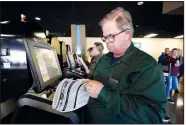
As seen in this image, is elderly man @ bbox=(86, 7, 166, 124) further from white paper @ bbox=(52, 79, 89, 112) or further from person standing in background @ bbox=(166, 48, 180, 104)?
person standing in background @ bbox=(166, 48, 180, 104)

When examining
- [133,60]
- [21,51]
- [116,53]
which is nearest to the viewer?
[133,60]

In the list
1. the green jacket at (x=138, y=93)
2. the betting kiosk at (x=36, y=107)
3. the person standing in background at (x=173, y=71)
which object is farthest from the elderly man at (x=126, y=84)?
the person standing in background at (x=173, y=71)

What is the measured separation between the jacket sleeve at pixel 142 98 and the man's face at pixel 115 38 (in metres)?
0.22

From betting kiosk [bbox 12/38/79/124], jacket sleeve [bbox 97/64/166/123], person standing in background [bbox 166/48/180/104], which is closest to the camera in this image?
jacket sleeve [bbox 97/64/166/123]

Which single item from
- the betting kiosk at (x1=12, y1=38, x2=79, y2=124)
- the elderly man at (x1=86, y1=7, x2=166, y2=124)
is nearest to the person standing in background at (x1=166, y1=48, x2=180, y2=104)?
the elderly man at (x1=86, y1=7, x2=166, y2=124)

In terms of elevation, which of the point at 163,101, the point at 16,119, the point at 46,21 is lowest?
the point at 16,119

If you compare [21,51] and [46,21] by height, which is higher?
[46,21]

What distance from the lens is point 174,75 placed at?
6.06 meters

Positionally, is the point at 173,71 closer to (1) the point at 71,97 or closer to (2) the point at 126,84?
(2) the point at 126,84

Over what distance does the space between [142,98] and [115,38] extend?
1.22ft

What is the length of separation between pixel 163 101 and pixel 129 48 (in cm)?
36

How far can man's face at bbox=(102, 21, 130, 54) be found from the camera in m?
1.17

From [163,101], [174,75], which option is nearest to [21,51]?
[163,101]

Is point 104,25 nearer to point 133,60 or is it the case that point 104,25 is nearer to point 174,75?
point 133,60
